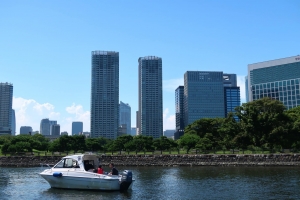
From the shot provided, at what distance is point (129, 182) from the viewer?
95.5ft

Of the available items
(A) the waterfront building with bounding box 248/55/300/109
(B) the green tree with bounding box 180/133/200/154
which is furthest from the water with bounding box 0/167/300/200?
(A) the waterfront building with bounding box 248/55/300/109

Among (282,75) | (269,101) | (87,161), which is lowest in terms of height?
(87,161)

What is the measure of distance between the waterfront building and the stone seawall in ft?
435

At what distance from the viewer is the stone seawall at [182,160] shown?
54062 mm

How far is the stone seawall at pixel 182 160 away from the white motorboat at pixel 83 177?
27.4 meters

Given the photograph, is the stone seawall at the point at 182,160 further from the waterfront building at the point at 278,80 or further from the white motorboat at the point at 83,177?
the waterfront building at the point at 278,80

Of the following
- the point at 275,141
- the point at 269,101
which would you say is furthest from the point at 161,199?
the point at 269,101

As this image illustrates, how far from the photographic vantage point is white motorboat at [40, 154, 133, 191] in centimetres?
2908

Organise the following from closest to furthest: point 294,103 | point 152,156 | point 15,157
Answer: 1. point 152,156
2. point 15,157
3. point 294,103

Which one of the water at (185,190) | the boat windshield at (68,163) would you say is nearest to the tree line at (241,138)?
the water at (185,190)

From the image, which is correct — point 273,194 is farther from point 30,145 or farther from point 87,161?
point 30,145

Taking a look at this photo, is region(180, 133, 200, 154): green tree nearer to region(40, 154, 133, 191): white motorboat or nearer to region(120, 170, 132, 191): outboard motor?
region(40, 154, 133, 191): white motorboat

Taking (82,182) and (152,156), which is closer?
(82,182)

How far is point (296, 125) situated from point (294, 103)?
12947 centimetres
